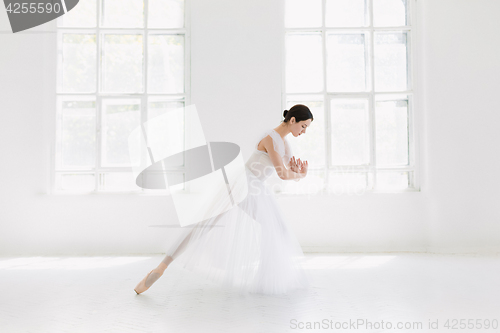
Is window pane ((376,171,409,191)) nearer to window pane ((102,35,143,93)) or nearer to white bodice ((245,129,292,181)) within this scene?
white bodice ((245,129,292,181))

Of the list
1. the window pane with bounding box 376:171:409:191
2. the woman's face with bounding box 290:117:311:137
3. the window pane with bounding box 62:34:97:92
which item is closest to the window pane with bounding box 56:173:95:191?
the window pane with bounding box 62:34:97:92

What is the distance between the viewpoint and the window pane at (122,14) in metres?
4.51

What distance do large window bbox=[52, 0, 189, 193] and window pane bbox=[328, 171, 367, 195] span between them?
1852mm

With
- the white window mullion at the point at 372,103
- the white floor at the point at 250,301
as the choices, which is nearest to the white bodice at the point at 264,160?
the white floor at the point at 250,301

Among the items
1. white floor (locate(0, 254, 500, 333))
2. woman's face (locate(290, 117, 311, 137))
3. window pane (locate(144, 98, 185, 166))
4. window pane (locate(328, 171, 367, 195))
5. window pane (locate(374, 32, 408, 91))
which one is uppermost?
window pane (locate(374, 32, 408, 91))

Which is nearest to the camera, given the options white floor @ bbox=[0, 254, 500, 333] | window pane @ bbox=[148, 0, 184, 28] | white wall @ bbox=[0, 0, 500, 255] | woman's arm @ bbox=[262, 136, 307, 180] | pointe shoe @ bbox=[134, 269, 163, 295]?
white floor @ bbox=[0, 254, 500, 333]

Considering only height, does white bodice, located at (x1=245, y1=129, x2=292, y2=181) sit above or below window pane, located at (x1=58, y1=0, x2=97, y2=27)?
below

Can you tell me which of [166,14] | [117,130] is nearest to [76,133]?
[117,130]

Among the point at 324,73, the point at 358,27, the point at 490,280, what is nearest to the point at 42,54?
the point at 324,73

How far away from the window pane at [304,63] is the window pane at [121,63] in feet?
5.90

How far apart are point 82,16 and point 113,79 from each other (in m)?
0.84

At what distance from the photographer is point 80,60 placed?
451 centimetres

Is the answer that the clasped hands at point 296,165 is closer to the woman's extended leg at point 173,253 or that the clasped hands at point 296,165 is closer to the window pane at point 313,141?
the woman's extended leg at point 173,253

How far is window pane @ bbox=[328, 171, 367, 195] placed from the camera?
4391mm
